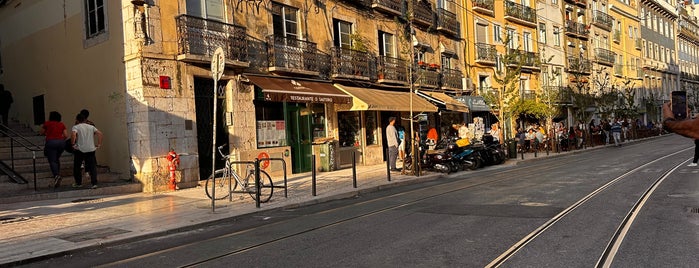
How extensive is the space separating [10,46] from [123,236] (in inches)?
594

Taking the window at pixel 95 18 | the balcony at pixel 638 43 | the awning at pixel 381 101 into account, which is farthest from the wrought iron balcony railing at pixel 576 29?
the window at pixel 95 18

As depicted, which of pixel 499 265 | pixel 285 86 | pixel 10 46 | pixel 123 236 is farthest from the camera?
pixel 10 46

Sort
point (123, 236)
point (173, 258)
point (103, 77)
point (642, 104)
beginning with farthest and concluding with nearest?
point (642, 104) < point (103, 77) < point (123, 236) < point (173, 258)

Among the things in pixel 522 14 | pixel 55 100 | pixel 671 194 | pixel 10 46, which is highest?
pixel 522 14

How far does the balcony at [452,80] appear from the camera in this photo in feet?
82.6

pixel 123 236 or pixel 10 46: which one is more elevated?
pixel 10 46

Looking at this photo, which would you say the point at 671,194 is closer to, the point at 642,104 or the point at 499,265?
the point at 499,265

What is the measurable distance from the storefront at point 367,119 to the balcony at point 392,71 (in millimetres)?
515

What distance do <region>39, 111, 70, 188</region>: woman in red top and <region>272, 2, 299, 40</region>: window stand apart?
22.7 feet

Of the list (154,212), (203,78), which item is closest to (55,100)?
(203,78)

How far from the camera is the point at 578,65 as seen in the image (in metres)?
37.6

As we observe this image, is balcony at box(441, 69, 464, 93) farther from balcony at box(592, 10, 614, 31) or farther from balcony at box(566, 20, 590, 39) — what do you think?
balcony at box(592, 10, 614, 31)

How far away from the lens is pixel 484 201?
28.8 ft

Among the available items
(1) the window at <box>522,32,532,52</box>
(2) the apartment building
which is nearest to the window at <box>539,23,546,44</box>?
(1) the window at <box>522,32,532,52</box>
